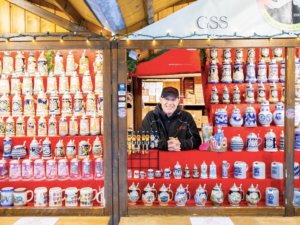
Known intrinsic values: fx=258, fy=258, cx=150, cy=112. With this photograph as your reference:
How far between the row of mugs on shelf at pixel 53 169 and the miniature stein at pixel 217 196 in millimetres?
1010

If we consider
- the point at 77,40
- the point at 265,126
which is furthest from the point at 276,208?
the point at 77,40

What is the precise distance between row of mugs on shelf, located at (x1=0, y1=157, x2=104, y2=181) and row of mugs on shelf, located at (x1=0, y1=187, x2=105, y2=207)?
118 millimetres

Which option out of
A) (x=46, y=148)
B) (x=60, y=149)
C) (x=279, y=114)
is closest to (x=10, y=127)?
(x=46, y=148)

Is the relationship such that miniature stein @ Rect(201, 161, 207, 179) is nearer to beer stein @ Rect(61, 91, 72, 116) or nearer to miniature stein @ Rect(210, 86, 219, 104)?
miniature stein @ Rect(210, 86, 219, 104)

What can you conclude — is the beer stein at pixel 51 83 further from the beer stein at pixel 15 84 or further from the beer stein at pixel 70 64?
the beer stein at pixel 15 84

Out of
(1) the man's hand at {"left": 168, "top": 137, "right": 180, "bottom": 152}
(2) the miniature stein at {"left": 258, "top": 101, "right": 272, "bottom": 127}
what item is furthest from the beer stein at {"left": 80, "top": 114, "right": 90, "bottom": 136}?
(2) the miniature stein at {"left": 258, "top": 101, "right": 272, "bottom": 127}

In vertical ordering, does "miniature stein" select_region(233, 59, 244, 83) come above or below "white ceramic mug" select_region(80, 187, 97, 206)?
above

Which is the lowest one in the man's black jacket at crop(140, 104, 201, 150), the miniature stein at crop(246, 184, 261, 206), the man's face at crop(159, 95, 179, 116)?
the miniature stein at crop(246, 184, 261, 206)

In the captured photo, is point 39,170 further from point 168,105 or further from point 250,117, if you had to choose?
point 250,117

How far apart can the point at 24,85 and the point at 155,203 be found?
165cm

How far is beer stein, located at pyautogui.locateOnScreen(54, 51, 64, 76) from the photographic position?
97.6 inches

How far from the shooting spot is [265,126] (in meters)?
2.53

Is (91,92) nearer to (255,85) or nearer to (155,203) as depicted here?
(155,203)

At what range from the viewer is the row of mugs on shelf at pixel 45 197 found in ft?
7.36
